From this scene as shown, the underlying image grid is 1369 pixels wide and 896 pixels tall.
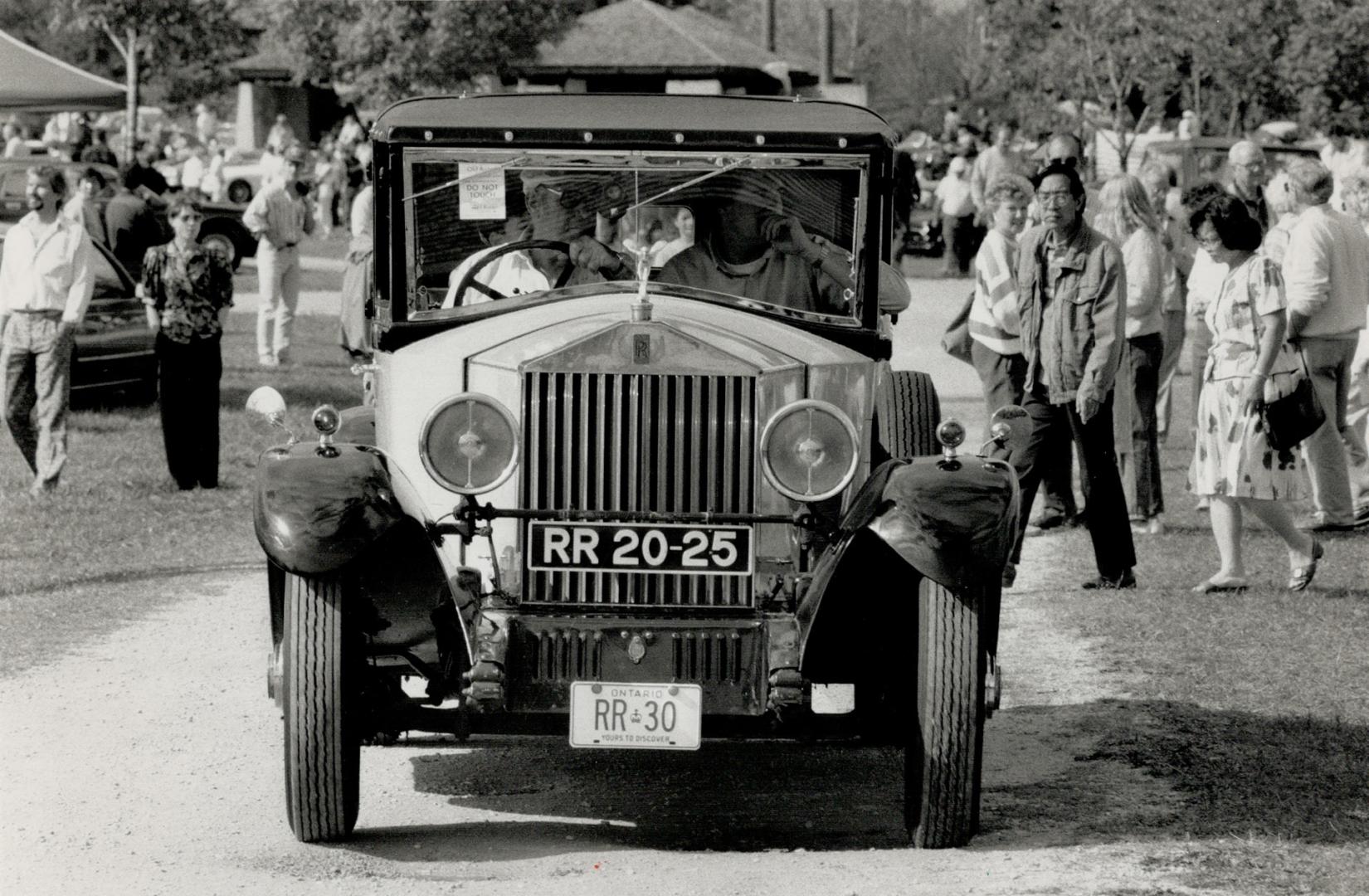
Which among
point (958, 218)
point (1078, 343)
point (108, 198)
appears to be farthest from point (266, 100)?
point (1078, 343)

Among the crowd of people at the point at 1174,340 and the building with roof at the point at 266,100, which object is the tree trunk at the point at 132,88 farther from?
the crowd of people at the point at 1174,340

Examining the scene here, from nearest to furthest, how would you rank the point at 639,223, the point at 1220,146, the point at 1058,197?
the point at 639,223
the point at 1058,197
the point at 1220,146

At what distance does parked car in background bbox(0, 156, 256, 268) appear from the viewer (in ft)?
69.6

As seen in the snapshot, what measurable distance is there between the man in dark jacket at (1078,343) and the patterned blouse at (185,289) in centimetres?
493

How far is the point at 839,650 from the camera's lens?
220 inches

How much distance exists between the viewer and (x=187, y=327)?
38.2 ft

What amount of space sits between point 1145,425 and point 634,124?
17.4 feet

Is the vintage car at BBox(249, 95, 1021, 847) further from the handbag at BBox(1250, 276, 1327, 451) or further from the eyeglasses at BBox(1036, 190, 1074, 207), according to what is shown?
the handbag at BBox(1250, 276, 1327, 451)

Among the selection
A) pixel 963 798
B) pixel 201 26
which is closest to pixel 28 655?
pixel 963 798

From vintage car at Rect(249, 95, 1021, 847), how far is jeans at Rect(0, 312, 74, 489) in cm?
610

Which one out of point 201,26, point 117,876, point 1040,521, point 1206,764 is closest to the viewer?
point 117,876

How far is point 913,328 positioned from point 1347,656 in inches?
516

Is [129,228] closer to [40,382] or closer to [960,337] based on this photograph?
[40,382]

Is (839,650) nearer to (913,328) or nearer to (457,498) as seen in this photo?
(457,498)
